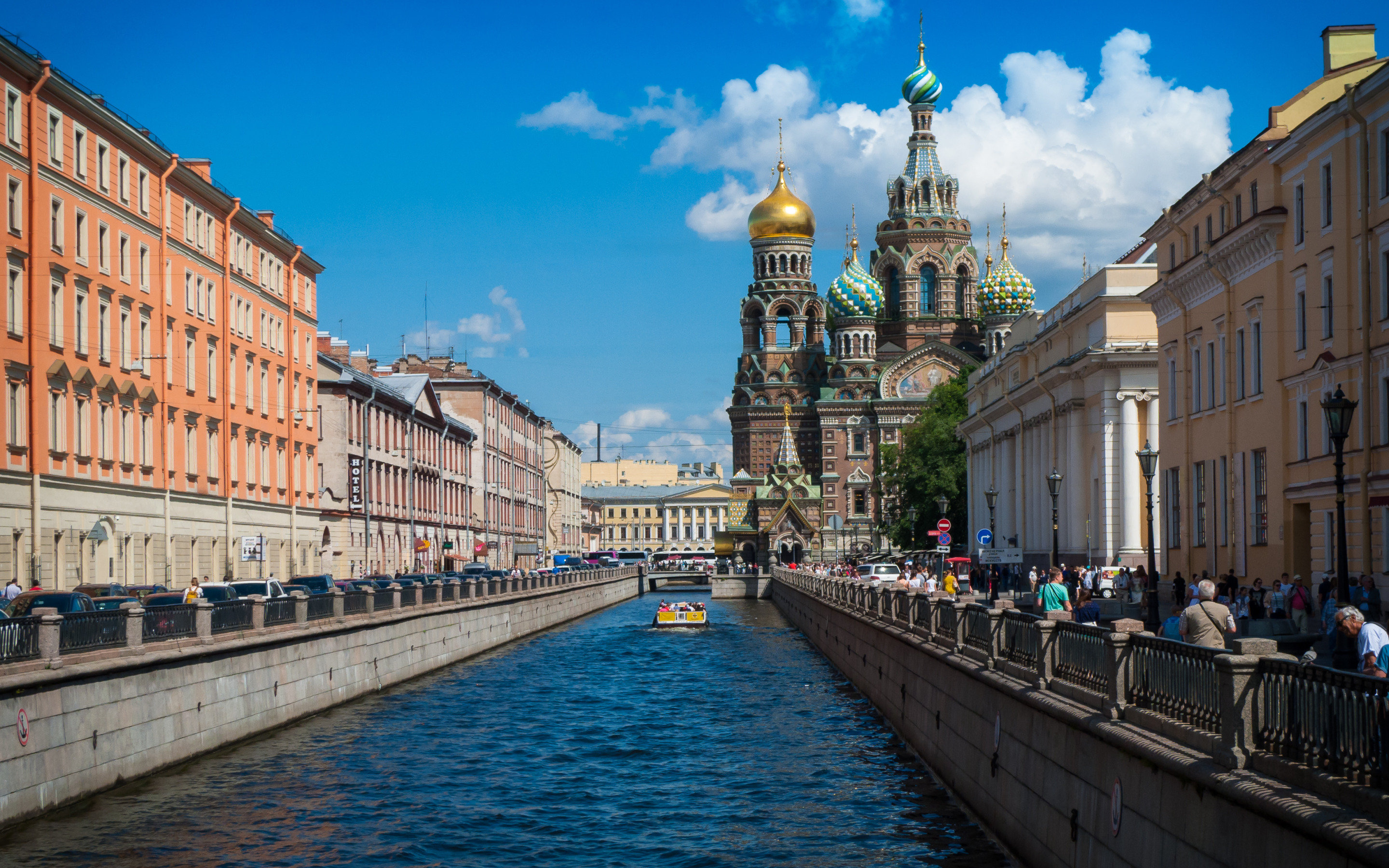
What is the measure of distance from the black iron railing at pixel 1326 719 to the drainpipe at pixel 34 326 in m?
35.4

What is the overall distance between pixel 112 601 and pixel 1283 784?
2440cm

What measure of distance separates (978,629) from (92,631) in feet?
39.0

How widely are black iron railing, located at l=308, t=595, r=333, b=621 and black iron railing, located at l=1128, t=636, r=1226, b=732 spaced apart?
71.4 ft

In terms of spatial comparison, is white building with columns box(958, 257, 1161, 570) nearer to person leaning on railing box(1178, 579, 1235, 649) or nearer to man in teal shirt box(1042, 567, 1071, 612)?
man in teal shirt box(1042, 567, 1071, 612)

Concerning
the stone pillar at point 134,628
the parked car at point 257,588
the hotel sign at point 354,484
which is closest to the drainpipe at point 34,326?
the parked car at point 257,588

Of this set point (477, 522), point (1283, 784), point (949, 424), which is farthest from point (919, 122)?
point (1283, 784)

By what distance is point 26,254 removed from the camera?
40000 millimetres

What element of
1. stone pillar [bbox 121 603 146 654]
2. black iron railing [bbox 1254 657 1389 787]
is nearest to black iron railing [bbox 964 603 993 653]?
black iron railing [bbox 1254 657 1389 787]

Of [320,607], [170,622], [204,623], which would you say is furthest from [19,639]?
[320,607]

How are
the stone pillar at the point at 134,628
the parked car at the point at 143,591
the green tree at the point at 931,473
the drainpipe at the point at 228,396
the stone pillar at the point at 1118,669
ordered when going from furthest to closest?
the green tree at the point at 931,473
the drainpipe at the point at 228,396
the parked car at the point at 143,591
the stone pillar at the point at 134,628
the stone pillar at the point at 1118,669

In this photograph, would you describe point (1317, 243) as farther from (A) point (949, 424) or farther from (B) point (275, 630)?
(A) point (949, 424)

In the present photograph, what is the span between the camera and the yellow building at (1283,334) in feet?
112

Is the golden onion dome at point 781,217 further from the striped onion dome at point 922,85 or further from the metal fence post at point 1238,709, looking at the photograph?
the metal fence post at point 1238,709

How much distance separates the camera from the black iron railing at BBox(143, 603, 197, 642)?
23.1 meters
